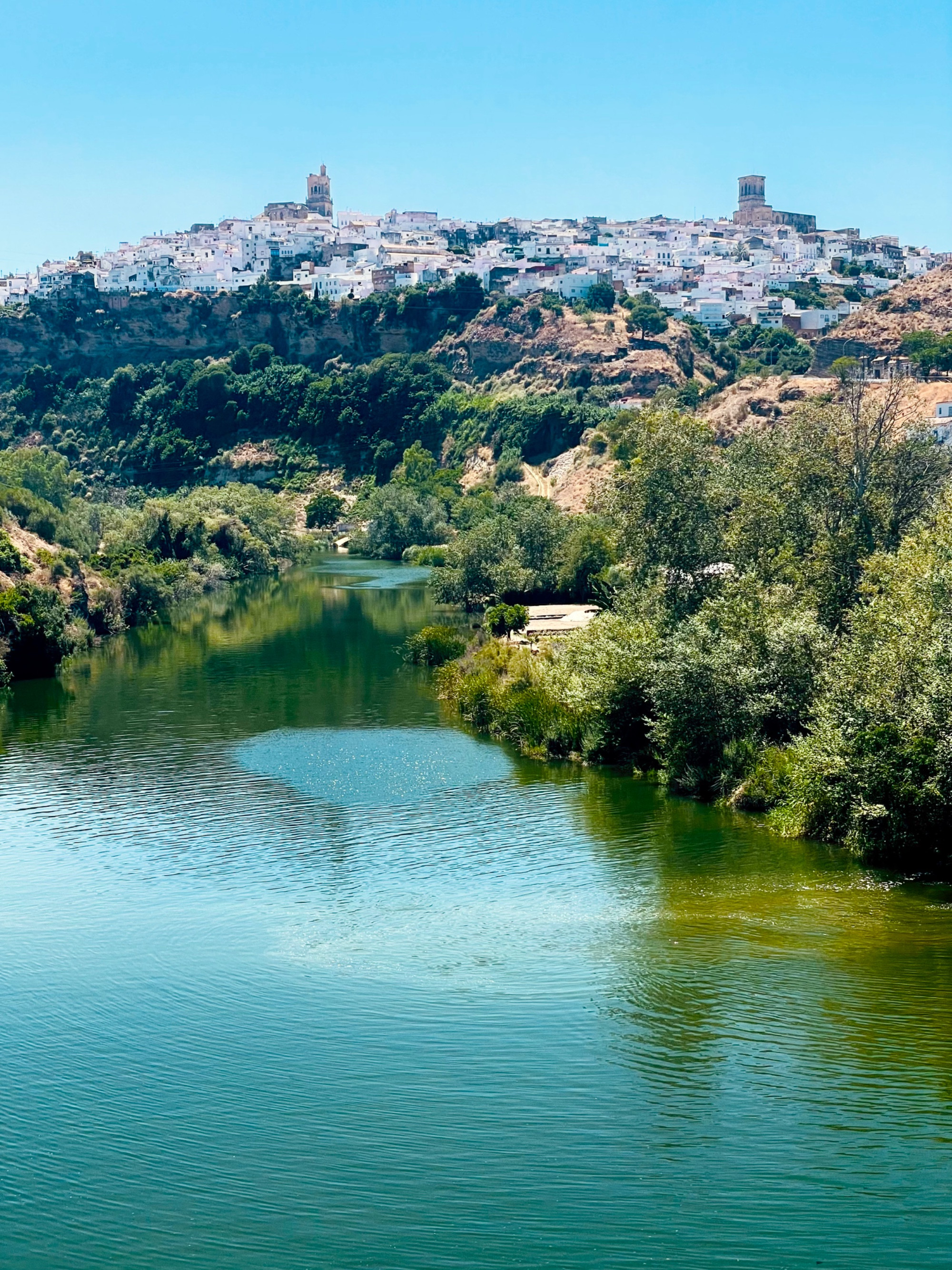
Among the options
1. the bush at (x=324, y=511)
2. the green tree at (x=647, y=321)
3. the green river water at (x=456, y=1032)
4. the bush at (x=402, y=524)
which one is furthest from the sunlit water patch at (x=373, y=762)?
the green tree at (x=647, y=321)

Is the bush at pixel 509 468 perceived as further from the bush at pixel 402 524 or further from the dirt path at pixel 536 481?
the bush at pixel 402 524

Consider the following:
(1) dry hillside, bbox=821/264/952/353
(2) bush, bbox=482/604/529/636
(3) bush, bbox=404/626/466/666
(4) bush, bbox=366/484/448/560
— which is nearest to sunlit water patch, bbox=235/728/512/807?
(3) bush, bbox=404/626/466/666

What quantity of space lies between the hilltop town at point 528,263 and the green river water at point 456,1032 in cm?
9154

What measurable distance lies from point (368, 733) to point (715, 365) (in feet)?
240

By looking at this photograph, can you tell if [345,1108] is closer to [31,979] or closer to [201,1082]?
[201,1082]

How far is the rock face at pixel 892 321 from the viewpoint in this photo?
88688 millimetres

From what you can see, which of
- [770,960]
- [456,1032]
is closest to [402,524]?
[770,960]

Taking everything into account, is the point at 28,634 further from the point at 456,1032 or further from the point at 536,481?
the point at 536,481

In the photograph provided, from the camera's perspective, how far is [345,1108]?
1689cm

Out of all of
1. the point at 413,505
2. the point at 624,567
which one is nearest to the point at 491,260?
the point at 413,505

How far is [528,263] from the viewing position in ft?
459

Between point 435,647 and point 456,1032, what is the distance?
29.2 meters

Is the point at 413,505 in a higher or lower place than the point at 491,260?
lower

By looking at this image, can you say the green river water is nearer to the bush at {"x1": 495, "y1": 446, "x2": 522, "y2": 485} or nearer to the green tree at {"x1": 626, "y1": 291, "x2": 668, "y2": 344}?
the bush at {"x1": 495, "y1": 446, "x2": 522, "y2": 485}
